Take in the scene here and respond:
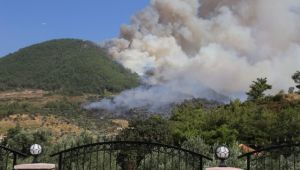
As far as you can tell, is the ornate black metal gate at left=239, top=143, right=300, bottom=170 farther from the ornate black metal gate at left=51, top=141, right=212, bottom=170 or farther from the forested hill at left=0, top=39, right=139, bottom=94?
the forested hill at left=0, top=39, right=139, bottom=94

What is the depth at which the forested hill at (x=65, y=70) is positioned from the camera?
15938 centimetres

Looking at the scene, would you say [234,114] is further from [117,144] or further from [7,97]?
[7,97]

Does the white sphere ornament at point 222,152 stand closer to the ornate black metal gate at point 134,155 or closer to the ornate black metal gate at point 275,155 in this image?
the ornate black metal gate at point 134,155

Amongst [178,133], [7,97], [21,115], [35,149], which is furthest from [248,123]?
[7,97]

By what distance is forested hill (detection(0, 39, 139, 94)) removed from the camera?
523 ft

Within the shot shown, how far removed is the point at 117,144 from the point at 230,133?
1774 inches

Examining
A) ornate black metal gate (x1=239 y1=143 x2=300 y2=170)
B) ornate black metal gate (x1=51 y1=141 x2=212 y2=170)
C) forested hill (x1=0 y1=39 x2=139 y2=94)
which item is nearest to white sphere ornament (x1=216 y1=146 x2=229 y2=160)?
ornate black metal gate (x1=51 y1=141 x2=212 y2=170)

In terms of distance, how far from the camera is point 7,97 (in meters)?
141

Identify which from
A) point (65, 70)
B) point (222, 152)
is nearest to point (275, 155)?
point (222, 152)

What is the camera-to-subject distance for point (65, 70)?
6550 inches

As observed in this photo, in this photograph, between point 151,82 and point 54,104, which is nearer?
point 54,104

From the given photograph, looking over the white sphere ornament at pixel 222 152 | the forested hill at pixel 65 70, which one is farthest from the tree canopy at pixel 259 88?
the white sphere ornament at pixel 222 152

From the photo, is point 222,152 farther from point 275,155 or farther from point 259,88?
point 259,88

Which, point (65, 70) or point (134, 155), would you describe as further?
point (65, 70)
